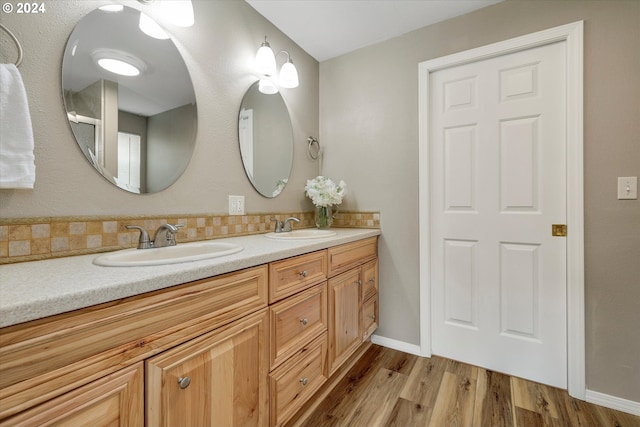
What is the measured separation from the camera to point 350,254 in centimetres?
167

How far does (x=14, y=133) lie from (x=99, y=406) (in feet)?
2.74

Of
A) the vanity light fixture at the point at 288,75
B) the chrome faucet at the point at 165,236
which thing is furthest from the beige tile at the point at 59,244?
the vanity light fixture at the point at 288,75

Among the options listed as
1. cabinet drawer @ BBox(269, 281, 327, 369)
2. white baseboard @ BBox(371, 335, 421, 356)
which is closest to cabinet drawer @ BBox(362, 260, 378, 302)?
white baseboard @ BBox(371, 335, 421, 356)

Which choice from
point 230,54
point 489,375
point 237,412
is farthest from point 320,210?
point 489,375

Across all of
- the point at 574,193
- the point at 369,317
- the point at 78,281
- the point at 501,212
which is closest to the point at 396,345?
the point at 369,317

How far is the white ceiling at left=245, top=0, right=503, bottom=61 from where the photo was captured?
5.57ft

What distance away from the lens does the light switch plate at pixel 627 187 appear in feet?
4.48

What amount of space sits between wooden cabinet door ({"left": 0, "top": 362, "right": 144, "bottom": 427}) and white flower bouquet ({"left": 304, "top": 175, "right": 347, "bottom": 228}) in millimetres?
1462

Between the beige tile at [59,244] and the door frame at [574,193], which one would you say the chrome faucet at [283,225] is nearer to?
the beige tile at [59,244]

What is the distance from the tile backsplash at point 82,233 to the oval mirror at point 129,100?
0.17 m

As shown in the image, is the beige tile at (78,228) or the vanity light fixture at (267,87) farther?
the vanity light fixture at (267,87)

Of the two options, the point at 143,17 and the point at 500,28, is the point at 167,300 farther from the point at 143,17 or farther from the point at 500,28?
the point at 500,28

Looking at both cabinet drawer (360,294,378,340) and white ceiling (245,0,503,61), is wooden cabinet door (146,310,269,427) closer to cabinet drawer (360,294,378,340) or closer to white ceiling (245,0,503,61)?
cabinet drawer (360,294,378,340)

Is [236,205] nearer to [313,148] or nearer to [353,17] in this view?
[313,148]
